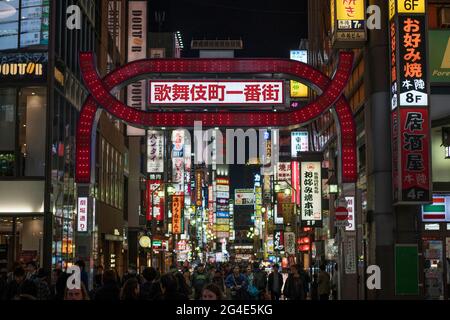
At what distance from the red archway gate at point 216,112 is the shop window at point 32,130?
34.3 ft

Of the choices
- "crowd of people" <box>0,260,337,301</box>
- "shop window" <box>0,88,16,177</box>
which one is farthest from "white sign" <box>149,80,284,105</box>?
"shop window" <box>0,88,16,177</box>

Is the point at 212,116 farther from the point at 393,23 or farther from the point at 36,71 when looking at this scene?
the point at 36,71

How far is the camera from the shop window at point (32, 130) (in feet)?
109

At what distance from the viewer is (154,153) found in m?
68.2

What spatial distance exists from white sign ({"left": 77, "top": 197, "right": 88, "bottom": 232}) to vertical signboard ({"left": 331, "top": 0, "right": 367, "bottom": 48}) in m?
10.3

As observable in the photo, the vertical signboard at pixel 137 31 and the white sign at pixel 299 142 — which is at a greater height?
the vertical signboard at pixel 137 31

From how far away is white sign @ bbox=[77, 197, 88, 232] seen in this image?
22.7 metres

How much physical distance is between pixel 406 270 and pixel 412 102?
18.2 feet

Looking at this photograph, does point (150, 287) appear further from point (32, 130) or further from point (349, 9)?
point (32, 130)

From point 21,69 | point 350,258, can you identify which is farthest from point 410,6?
point 21,69

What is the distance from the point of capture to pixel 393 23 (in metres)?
25.2

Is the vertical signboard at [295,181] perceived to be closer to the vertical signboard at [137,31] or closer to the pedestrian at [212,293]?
the vertical signboard at [137,31]

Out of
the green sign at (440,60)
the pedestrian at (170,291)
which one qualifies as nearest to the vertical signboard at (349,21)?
the green sign at (440,60)

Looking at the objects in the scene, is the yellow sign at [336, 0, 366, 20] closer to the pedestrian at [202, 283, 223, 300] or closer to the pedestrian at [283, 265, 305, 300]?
the pedestrian at [283, 265, 305, 300]
